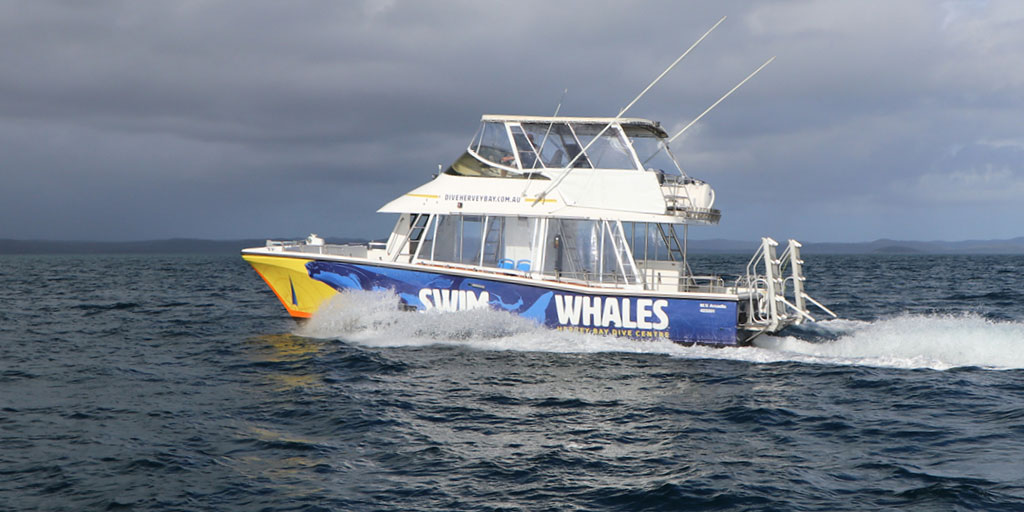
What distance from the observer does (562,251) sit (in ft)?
51.6

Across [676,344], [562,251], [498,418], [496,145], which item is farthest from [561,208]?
[498,418]

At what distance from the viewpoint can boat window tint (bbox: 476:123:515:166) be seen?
16.2 meters

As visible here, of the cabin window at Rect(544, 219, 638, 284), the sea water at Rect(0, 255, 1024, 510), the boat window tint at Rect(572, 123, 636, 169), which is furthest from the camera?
the boat window tint at Rect(572, 123, 636, 169)

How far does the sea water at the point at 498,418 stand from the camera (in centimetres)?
756

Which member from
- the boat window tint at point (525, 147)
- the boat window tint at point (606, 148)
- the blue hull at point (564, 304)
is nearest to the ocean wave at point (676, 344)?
the blue hull at point (564, 304)

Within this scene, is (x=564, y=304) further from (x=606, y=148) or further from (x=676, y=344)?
(x=606, y=148)

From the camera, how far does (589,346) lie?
47.2ft

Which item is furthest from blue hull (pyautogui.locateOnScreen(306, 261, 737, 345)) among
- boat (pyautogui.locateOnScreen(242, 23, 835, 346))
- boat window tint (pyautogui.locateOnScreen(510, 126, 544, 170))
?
boat window tint (pyautogui.locateOnScreen(510, 126, 544, 170))

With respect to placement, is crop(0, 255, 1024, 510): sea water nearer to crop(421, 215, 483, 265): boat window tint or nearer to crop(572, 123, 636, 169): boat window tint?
crop(421, 215, 483, 265): boat window tint

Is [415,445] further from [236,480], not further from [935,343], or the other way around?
[935,343]

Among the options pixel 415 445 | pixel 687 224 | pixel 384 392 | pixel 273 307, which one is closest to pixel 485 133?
pixel 687 224

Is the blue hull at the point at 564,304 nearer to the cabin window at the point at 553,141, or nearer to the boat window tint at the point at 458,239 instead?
the boat window tint at the point at 458,239

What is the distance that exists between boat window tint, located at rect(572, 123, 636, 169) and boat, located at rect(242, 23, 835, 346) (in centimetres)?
2

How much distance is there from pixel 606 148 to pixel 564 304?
3.41m
